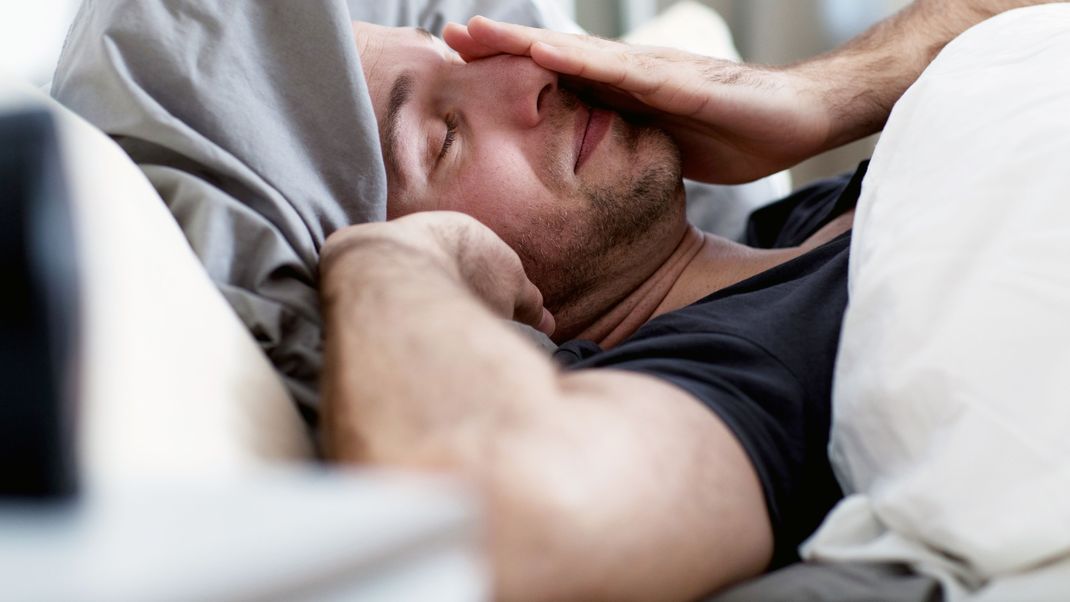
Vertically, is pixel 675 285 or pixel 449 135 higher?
pixel 449 135

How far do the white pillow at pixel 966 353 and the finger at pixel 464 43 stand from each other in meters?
0.53

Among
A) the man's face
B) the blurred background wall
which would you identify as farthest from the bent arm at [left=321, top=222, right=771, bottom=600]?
the blurred background wall

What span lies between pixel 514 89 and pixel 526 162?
89 mm

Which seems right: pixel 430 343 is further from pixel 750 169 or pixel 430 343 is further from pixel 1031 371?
pixel 750 169

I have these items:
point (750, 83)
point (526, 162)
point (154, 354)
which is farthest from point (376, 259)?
point (750, 83)

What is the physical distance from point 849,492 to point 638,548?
23cm

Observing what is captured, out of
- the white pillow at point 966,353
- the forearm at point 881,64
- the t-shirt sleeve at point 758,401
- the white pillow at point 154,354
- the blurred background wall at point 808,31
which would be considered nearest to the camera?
the white pillow at point 154,354

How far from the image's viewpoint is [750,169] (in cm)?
127

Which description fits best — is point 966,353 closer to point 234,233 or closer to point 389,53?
point 234,233

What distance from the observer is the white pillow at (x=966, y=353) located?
0.58 metres

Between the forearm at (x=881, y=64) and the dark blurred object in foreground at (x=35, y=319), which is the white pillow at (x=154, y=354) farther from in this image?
the forearm at (x=881, y=64)

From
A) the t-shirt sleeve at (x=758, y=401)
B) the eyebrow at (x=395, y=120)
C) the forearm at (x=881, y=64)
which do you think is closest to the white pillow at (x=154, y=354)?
the t-shirt sleeve at (x=758, y=401)

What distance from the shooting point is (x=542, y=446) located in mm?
535

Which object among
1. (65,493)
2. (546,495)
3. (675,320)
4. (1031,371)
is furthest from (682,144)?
(65,493)
